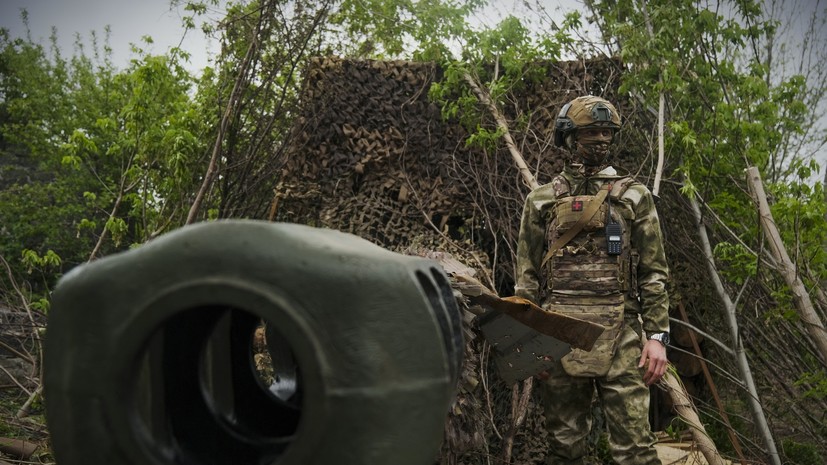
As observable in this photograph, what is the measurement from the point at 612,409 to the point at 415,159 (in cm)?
335

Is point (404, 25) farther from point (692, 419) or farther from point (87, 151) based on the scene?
point (87, 151)

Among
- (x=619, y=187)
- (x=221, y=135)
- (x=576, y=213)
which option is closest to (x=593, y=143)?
(x=619, y=187)

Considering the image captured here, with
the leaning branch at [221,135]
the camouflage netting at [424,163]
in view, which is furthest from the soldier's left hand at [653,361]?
the leaning branch at [221,135]

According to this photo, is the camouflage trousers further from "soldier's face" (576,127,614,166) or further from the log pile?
the log pile

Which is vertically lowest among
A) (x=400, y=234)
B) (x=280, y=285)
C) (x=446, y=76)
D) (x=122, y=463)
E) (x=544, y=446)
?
(x=544, y=446)

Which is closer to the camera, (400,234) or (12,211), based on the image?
(400,234)

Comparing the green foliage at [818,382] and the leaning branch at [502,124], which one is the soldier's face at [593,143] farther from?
the green foliage at [818,382]

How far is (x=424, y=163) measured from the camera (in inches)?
269

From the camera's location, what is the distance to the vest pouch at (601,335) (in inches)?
157

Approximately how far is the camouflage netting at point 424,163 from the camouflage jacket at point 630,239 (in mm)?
1917

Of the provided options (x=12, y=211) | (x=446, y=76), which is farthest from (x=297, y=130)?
(x=12, y=211)

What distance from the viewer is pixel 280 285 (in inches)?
59.3

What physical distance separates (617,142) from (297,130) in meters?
2.78

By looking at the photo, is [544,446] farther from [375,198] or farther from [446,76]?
[446,76]
